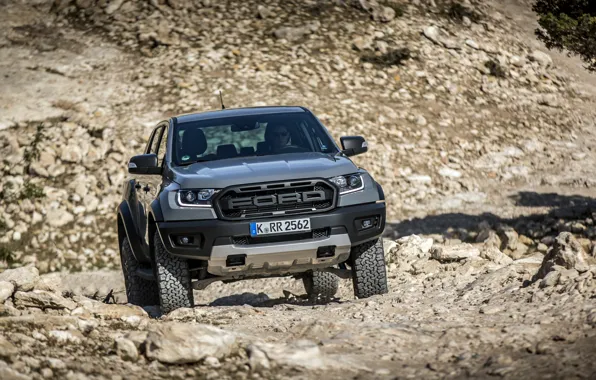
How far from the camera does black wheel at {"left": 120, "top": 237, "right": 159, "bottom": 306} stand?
380 inches

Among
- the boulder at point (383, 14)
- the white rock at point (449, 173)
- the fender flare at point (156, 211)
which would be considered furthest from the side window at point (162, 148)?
the boulder at point (383, 14)

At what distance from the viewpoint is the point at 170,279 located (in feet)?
26.5

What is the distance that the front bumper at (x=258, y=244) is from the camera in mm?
7695

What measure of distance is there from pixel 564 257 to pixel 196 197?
3415 mm

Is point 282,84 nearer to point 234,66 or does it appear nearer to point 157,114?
point 234,66

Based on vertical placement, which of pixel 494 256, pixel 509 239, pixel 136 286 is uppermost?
pixel 494 256

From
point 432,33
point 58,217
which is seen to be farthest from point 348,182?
point 432,33

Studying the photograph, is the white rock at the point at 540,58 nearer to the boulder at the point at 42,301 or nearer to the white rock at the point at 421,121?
the white rock at the point at 421,121

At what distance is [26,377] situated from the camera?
16.9ft

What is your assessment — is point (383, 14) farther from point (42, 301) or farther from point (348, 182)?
point (42, 301)

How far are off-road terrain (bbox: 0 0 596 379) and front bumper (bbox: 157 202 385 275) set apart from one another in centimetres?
50

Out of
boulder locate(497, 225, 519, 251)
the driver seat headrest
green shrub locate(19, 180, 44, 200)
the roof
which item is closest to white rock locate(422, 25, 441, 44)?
boulder locate(497, 225, 519, 251)

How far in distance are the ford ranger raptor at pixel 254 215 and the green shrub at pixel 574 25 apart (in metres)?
7.27

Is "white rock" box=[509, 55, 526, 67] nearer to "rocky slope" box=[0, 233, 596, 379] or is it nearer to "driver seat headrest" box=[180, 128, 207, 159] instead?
"rocky slope" box=[0, 233, 596, 379]
